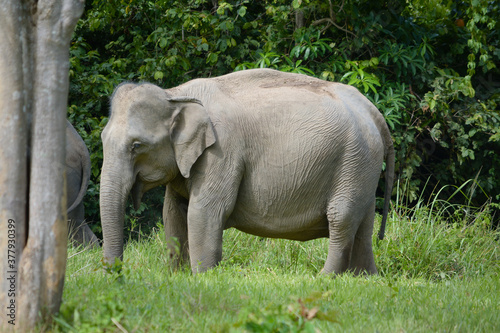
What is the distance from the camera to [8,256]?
11.6 feet

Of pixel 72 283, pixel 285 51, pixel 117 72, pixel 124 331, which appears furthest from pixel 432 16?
pixel 124 331

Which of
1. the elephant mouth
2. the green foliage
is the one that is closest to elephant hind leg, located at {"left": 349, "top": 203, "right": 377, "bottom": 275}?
the elephant mouth

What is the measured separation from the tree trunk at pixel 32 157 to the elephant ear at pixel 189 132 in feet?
8.30

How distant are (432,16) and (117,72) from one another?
476cm

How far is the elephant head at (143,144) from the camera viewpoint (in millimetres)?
5965

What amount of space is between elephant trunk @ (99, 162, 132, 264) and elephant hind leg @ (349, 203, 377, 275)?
2.40 metres

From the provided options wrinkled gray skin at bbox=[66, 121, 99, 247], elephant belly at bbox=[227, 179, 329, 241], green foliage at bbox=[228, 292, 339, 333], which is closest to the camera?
green foliage at bbox=[228, 292, 339, 333]

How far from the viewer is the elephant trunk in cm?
595

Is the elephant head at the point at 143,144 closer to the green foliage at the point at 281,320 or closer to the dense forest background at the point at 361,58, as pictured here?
the green foliage at the point at 281,320

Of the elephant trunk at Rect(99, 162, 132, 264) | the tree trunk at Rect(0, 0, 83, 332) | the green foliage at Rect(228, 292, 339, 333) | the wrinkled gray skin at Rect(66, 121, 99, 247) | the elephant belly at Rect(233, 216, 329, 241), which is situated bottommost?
the wrinkled gray skin at Rect(66, 121, 99, 247)

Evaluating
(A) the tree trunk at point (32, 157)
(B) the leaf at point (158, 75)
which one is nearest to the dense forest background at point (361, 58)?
(B) the leaf at point (158, 75)

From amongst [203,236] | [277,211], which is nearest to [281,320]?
[203,236]

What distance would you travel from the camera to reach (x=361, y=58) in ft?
35.9

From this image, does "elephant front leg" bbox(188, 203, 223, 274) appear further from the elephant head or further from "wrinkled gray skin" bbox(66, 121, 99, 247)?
"wrinkled gray skin" bbox(66, 121, 99, 247)
